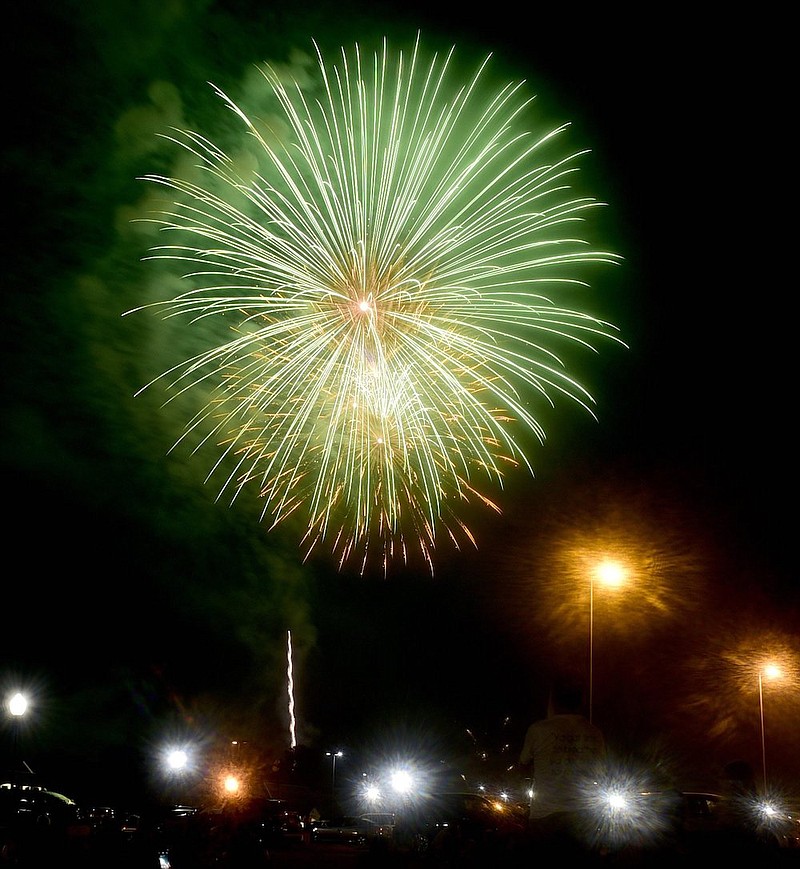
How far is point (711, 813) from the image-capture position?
13016 mm

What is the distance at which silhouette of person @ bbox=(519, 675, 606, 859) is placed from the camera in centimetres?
627

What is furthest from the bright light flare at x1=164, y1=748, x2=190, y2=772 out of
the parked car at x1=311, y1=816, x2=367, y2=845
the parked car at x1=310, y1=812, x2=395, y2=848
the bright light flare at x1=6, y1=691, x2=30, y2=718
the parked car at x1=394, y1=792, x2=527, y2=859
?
the parked car at x1=394, y1=792, x2=527, y2=859

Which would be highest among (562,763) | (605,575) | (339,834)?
(605,575)

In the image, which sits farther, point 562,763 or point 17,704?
point 17,704

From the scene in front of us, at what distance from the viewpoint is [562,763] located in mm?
6590

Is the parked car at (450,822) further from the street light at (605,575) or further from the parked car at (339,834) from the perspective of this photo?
the street light at (605,575)

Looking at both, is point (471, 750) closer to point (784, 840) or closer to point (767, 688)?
point (767, 688)

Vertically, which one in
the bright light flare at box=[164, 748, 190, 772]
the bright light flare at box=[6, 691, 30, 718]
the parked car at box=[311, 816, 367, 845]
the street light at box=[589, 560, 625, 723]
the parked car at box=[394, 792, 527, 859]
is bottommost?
the parked car at box=[394, 792, 527, 859]

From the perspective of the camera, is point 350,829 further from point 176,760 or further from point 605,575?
point 176,760

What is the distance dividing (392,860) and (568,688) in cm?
573

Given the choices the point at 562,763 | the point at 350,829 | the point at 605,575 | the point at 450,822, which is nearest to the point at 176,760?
the point at 350,829

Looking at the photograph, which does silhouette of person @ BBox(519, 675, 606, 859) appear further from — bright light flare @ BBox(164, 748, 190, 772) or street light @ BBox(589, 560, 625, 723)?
bright light flare @ BBox(164, 748, 190, 772)

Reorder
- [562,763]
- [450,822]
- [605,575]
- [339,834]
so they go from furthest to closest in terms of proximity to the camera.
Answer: [339,834] < [605,575] < [450,822] < [562,763]

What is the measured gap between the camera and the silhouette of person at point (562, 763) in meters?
6.27
